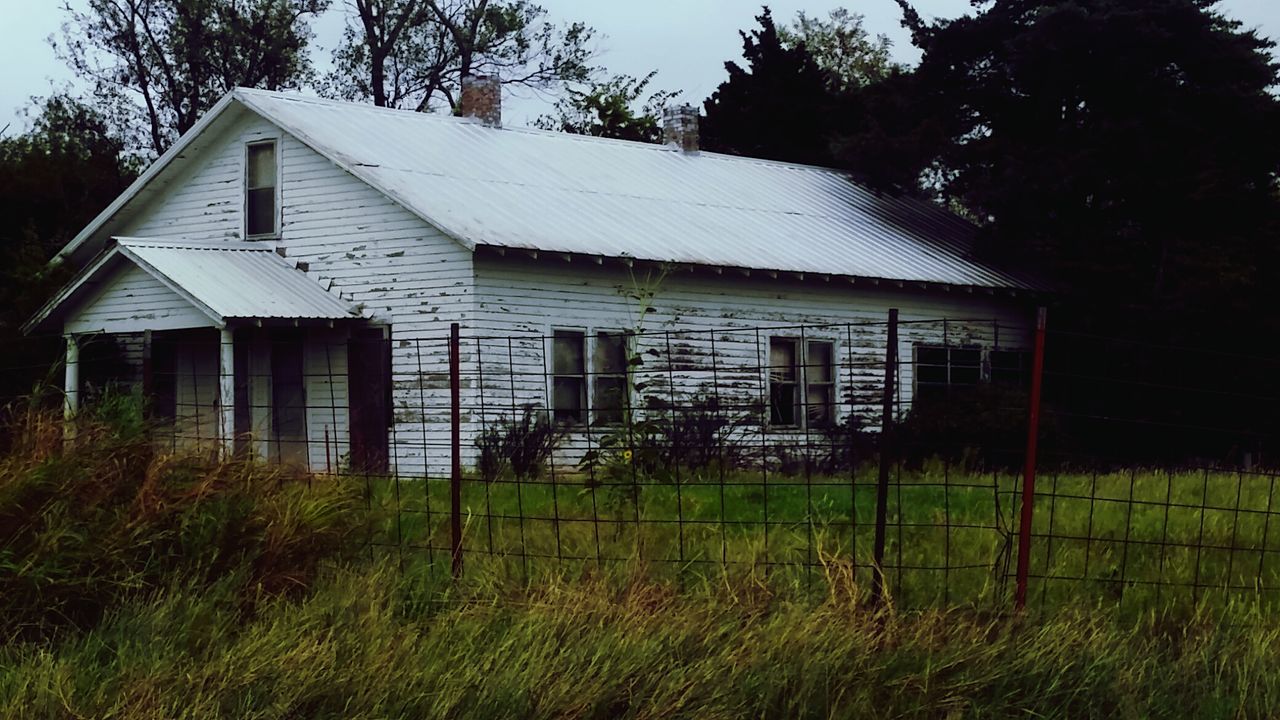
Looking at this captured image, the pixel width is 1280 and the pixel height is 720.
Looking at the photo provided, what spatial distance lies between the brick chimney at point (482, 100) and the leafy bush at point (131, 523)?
1712cm

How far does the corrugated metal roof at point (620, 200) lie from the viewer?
2058cm

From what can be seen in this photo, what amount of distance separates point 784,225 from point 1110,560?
15314mm

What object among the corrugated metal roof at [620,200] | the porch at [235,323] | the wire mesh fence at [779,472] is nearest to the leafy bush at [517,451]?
the wire mesh fence at [779,472]

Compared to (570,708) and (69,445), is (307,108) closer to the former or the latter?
(69,445)

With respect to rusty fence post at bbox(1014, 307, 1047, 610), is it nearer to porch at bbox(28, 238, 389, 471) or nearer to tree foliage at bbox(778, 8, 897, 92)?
porch at bbox(28, 238, 389, 471)

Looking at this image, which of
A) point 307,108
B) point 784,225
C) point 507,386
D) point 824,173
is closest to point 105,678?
point 507,386

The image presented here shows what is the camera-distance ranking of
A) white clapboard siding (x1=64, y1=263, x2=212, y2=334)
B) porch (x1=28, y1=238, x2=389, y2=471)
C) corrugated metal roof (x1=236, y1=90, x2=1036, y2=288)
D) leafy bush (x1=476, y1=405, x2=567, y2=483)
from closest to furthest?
leafy bush (x1=476, y1=405, x2=567, y2=483)
porch (x1=28, y1=238, x2=389, y2=471)
white clapboard siding (x1=64, y1=263, x2=212, y2=334)
corrugated metal roof (x1=236, y1=90, x2=1036, y2=288)

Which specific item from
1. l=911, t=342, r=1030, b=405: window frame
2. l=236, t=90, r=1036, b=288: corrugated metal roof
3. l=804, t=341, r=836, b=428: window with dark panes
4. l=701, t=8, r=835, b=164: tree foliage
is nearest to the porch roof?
l=236, t=90, r=1036, b=288: corrugated metal roof

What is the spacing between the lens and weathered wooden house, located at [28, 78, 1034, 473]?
1981cm

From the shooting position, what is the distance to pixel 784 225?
25016 millimetres

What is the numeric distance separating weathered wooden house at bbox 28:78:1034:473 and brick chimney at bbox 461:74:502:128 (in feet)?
0.16

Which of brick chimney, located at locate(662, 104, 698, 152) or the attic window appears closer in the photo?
the attic window

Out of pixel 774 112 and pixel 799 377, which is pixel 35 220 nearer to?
pixel 799 377

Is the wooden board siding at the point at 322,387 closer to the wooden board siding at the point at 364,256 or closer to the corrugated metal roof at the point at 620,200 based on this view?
the wooden board siding at the point at 364,256
